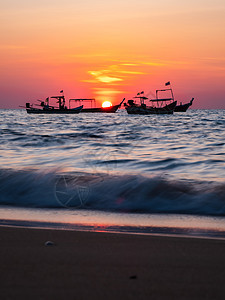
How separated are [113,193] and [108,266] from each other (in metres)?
4.11

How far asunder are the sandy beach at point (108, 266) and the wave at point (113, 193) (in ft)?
7.26

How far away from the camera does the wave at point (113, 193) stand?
20.1 ft

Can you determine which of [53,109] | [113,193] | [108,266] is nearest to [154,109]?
[53,109]

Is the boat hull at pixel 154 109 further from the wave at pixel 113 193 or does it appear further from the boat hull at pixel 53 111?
the wave at pixel 113 193

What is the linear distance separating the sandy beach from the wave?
221 cm

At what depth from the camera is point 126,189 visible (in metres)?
7.30

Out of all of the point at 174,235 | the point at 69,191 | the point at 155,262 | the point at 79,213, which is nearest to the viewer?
the point at 155,262

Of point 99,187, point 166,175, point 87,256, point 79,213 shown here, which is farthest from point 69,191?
point 87,256

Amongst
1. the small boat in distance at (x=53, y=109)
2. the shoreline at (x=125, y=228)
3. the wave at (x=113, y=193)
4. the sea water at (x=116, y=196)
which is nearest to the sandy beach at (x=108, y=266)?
the shoreline at (x=125, y=228)

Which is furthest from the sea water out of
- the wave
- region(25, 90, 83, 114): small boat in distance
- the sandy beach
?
region(25, 90, 83, 114): small boat in distance

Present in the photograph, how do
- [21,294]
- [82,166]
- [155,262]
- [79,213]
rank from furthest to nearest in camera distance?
[82,166], [79,213], [155,262], [21,294]

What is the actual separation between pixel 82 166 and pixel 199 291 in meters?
7.74

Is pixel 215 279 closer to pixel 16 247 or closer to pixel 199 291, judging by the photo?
pixel 199 291

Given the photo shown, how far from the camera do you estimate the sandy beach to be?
8.16ft
